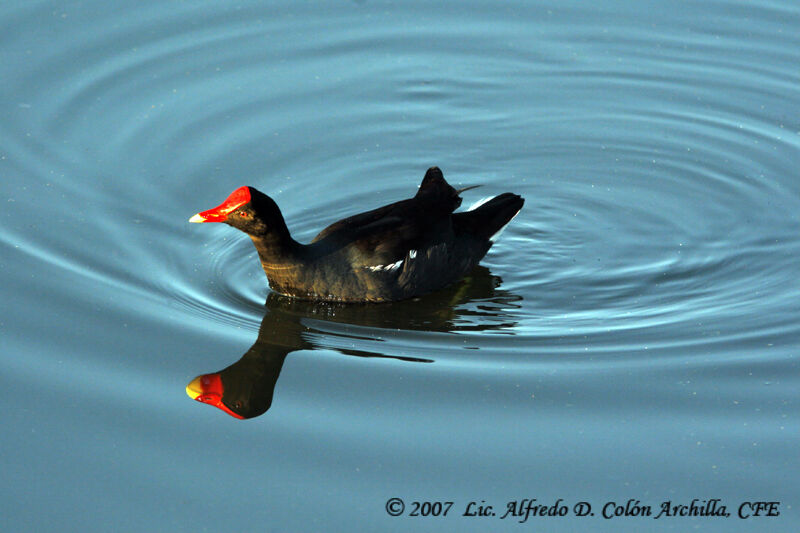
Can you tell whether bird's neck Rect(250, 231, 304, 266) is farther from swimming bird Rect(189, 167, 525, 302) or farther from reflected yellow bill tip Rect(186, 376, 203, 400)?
reflected yellow bill tip Rect(186, 376, 203, 400)

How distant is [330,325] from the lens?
280 inches

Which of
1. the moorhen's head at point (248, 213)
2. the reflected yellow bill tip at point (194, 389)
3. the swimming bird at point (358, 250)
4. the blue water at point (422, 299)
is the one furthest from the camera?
the swimming bird at point (358, 250)

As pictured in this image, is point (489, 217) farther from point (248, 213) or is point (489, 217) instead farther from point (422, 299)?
point (248, 213)

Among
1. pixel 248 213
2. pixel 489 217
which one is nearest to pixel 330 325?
pixel 248 213

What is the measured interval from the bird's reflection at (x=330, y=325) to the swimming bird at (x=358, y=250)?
0.10m

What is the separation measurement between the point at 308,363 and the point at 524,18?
4961 mm

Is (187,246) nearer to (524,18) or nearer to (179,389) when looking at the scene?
(179,389)

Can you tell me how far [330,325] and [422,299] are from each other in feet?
2.47

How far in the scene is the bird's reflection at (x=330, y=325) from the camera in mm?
6395

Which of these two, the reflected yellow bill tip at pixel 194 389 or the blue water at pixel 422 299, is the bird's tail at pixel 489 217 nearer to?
the blue water at pixel 422 299

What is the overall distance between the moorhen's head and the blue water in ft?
1.63

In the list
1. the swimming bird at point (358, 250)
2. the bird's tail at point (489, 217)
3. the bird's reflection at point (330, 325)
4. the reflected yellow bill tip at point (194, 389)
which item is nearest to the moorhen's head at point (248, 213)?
the swimming bird at point (358, 250)

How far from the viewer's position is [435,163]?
895 centimetres

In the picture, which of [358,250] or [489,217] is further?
[489,217]
